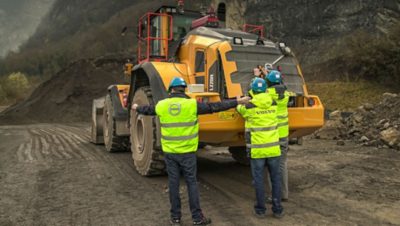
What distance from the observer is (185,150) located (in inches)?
188

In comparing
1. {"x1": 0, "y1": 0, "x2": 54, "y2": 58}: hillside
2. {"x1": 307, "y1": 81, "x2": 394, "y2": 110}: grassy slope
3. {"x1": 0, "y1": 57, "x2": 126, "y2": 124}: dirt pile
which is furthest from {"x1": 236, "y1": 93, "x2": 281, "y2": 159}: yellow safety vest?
{"x1": 0, "y1": 0, "x2": 54, "y2": 58}: hillside

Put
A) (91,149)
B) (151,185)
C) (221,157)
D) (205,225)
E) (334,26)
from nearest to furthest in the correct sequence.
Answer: (205,225), (151,185), (221,157), (91,149), (334,26)

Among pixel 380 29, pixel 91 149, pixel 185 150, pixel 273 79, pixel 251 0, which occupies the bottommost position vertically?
pixel 91 149

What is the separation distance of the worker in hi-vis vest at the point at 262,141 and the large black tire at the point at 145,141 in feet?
7.00

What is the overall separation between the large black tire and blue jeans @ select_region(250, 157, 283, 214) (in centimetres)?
219

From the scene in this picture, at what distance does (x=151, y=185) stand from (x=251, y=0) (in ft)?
104

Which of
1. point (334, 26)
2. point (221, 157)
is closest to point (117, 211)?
point (221, 157)

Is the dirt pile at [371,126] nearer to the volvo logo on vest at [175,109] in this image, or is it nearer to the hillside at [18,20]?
the volvo logo on vest at [175,109]

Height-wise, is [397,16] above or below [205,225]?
above

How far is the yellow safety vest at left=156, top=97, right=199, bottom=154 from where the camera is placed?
479 centimetres

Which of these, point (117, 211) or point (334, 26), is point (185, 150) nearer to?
point (117, 211)

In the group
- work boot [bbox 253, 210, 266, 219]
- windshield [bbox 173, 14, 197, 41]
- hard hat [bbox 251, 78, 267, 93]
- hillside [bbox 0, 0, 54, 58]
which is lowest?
work boot [bbox 253, 210, 266, 219]

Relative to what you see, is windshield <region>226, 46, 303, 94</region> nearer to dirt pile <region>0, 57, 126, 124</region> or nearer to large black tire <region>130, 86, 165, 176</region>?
large black tire <region>130, 86, 165, 176</region>

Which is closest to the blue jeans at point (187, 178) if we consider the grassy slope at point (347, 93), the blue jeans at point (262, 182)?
the blue jeans at point (262, 182)
